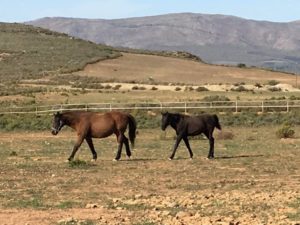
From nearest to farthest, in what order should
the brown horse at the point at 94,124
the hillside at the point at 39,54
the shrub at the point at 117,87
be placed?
the brown horse at the point at 94,124
the shrub at the point at 117,87
the hillside at the point at 39,54

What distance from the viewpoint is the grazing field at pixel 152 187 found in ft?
42.6

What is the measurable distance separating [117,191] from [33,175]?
3780 mm

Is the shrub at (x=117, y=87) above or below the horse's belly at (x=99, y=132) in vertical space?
below

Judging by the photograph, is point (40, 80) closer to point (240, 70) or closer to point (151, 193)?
point (240, 70)

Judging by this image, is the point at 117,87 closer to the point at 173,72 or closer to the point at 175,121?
the point at 173,72

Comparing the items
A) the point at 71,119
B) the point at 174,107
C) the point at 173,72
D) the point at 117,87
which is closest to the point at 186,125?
the point at 71,119

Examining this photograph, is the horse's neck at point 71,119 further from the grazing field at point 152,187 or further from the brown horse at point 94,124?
the grazing field at point 152,187

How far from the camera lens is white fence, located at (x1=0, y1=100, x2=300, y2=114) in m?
51.7

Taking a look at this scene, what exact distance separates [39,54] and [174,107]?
79.5 metres

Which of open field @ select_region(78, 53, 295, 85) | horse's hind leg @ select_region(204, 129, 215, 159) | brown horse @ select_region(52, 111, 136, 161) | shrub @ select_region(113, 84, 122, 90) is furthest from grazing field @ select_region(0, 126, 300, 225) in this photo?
open field @ select_region(78, 53, 295, 85)

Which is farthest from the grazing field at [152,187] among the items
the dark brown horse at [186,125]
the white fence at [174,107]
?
the white fence at [174,107]

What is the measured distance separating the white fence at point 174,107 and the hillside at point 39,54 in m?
48.9

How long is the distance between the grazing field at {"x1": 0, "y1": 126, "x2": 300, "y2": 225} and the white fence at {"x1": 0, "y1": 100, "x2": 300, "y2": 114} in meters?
22.6

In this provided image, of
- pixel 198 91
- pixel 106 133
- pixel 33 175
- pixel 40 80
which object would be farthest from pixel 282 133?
pixel 40 80
